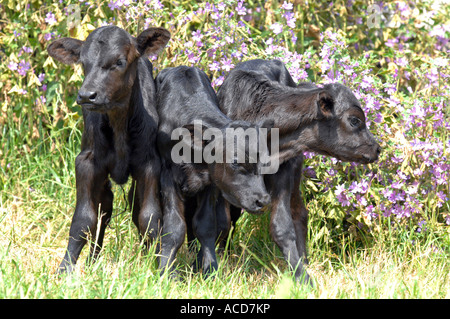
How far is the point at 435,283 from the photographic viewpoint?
16.8ft

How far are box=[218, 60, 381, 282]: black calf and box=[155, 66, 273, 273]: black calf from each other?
207mm

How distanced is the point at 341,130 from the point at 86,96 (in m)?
1.75

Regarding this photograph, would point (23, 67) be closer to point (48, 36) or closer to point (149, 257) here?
point (48, 36)

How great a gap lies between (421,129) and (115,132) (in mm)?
2420

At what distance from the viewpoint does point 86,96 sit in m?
4.72

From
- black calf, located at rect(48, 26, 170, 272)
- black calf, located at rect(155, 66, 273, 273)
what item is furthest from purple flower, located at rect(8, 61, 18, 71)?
black calf, located at rect(155, 66, 273, 273)

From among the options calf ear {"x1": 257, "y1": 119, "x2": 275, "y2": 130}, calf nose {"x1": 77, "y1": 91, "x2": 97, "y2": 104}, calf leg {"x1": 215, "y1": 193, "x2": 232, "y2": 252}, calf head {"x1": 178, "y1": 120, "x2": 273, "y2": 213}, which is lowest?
calf leg {"x1": 215, "y1": 193, "x2": 232, "y2": 252}

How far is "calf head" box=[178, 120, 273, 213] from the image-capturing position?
4.95 m

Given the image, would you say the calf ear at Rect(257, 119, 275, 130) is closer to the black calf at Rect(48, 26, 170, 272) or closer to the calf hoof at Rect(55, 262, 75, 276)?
the black calf at Rect(48, 26, 170, 272)

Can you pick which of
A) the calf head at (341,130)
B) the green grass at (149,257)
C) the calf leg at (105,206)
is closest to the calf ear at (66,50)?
the calf leg at (105,206)

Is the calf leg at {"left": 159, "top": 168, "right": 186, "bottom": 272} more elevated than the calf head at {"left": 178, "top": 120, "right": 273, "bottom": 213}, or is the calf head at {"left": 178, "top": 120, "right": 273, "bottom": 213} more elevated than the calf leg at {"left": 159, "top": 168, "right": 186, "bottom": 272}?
the calf head at {"left": 178, "top": 120, "right": 273, "bottom": 213}

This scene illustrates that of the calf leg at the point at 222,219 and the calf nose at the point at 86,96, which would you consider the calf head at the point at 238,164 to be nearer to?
the calf leg at the point at 222,219

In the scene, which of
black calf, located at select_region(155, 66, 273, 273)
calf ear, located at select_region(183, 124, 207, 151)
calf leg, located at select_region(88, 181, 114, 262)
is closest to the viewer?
black calf, located at select_region(155, 66, 273, 273)

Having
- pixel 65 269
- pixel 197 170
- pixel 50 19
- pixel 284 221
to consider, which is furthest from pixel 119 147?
pixel 50 19
